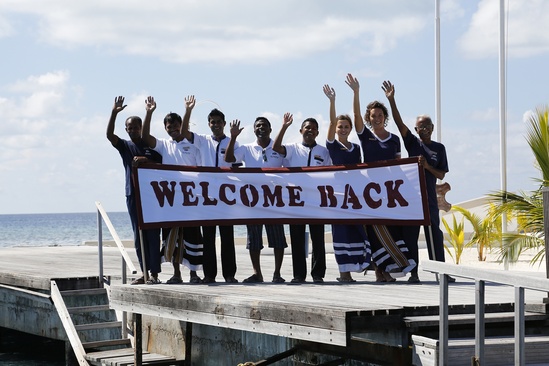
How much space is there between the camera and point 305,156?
405 inches

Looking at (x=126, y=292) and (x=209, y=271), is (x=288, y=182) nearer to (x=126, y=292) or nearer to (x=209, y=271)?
(x=209, y=271)

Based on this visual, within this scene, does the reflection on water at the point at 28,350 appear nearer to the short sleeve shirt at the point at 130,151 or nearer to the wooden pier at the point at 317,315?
the wooden pier at the point at 317,315

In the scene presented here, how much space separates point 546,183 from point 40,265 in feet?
25.6

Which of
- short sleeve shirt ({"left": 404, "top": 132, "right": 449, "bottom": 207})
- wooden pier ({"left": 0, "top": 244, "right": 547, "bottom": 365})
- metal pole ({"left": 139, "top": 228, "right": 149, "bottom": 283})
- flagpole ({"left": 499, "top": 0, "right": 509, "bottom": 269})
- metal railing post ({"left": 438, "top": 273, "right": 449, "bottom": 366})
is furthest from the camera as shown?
flagpole ({"left": 499, "top": 0, "right": 509, "bottom": 269})

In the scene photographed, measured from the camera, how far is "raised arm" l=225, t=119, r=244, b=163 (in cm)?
986

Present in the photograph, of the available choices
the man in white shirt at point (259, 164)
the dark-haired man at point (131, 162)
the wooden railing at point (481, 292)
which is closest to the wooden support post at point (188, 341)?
the dark-haired man at point (131, 162)

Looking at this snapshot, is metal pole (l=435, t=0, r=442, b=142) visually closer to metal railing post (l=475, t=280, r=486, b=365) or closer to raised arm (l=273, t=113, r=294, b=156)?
raised arm (l=273, t=113, r=294, b=156)

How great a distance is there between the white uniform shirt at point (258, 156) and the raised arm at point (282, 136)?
6 cm

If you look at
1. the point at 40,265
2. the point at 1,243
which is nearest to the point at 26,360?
the point at 40,265

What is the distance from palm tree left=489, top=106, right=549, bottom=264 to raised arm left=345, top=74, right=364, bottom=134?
19.0 ft

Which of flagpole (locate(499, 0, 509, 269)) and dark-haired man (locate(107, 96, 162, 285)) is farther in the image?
flagpole (locate(499, 0, 509, 269))

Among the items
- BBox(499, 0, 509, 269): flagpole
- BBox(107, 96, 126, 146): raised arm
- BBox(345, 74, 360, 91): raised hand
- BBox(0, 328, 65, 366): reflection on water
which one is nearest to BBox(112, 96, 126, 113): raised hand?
BBox(107, 96, 126, 146): raised arm

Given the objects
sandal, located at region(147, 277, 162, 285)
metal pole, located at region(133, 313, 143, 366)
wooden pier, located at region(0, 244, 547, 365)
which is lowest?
metal pole, located at region(133, 313, 143, 366)

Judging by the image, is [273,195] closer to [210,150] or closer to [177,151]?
[210,150]
